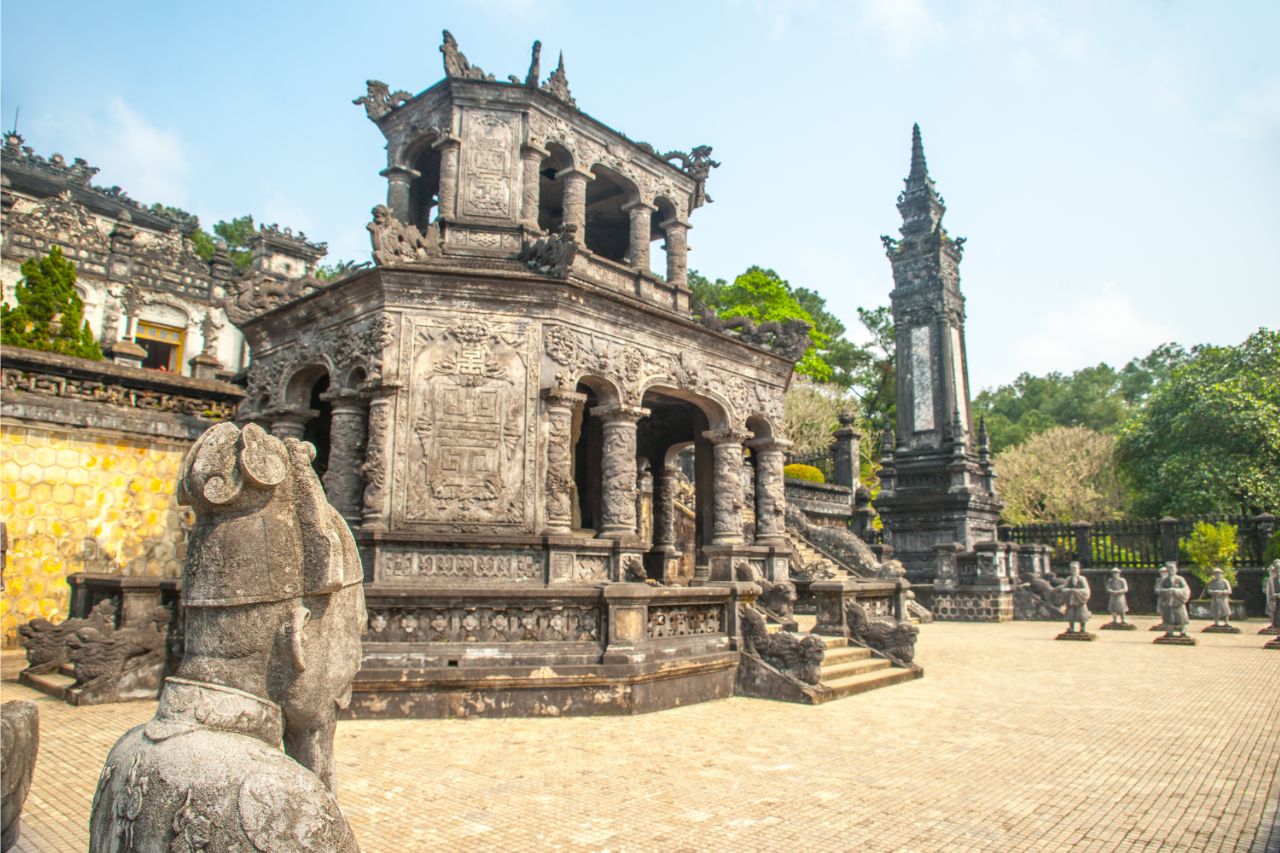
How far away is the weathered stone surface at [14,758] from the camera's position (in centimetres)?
406

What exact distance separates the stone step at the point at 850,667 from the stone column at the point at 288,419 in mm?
8826

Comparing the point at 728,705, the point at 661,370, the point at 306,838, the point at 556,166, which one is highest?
the point at 556,166

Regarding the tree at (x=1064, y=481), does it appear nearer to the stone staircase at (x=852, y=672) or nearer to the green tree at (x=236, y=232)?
the stone staircase at (x=852, y=672)

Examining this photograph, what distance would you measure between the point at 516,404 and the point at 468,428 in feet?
2.39

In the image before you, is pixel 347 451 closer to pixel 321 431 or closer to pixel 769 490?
pixel 321 431

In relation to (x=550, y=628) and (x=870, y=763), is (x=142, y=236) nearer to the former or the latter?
(x=550, y=628)

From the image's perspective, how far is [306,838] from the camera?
8.94 feet

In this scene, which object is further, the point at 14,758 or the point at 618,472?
the point at 618,472

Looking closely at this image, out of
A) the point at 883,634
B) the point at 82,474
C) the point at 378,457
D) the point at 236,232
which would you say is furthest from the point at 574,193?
the point at 236,232

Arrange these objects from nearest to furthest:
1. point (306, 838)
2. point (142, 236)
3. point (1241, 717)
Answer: point (306, 838) < point (1241, 717) < point (142, 236)

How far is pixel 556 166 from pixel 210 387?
815 cm

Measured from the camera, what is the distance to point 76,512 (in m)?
13.9

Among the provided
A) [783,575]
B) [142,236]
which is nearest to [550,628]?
[783,575]

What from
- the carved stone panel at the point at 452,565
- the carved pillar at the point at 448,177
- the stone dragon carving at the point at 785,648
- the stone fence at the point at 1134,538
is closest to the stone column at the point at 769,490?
the stone dragon carving at the point at 785,648
